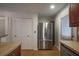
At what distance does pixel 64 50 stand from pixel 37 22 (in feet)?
1.70

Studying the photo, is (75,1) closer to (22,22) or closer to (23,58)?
(22,22)

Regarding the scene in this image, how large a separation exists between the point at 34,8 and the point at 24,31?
343mm

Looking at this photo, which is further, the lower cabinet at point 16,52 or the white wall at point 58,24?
the white wall at point 58,24

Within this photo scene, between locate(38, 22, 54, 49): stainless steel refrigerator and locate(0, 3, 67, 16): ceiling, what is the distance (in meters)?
0.15

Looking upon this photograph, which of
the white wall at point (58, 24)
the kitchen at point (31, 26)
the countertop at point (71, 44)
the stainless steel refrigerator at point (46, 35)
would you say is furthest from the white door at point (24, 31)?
the countertop at point (71, 44)

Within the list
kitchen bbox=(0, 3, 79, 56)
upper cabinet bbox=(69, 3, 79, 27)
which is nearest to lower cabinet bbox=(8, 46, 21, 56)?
kitchen bbox=(0, 3, 79, 56)

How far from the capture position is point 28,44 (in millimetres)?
1726

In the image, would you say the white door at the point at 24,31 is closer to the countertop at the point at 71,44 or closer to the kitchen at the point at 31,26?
the kitchen at the point at 31,26

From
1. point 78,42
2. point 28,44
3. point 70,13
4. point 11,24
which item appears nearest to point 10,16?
point 11,24

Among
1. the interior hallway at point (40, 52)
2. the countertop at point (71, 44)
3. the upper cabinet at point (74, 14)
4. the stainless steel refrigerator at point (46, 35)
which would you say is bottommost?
the interior hallway at point (40, 52)

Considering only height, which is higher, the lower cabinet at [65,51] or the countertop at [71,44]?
the countertop at [71,44]

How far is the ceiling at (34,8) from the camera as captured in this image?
161 centimetres

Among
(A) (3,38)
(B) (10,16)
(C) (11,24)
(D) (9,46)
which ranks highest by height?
(B) (10,16)

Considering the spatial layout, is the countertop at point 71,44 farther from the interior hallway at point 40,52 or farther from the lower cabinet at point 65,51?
the interior hallway at point 40,52
